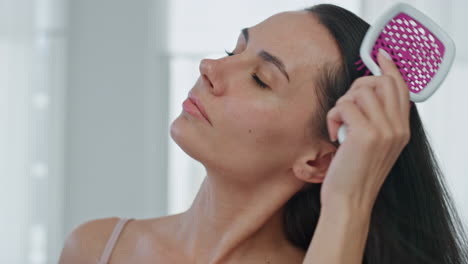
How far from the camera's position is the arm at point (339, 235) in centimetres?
90

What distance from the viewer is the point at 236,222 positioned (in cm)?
114

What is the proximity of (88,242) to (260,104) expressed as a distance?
491 mm

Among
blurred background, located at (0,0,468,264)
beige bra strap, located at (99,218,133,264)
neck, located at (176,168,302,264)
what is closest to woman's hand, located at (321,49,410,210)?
neck, located at (176,168,302,264)

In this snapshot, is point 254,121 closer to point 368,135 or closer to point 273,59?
point 273,59

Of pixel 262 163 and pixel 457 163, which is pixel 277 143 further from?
pixel 457 163

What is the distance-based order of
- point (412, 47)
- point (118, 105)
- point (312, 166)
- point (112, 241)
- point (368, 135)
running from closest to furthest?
point (368, 135) < point (412, 47) < point (312, 166) < point (112, 241) < point (118, 105)

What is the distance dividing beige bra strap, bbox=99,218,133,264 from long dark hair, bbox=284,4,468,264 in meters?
0.46

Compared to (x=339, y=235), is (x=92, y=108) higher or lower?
lower

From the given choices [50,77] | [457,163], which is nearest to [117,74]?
[50,77]

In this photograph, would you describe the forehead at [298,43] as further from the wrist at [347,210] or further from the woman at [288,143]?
the wrist at [347,210]

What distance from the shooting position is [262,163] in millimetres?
1065

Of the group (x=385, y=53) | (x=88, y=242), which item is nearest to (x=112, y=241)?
(x=88, y=242)

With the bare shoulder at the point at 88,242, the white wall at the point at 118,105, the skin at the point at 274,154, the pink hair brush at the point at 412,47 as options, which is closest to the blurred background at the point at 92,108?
the white wall at the point at 118,105

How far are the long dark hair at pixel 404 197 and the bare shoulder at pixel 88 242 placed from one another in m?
0.50
